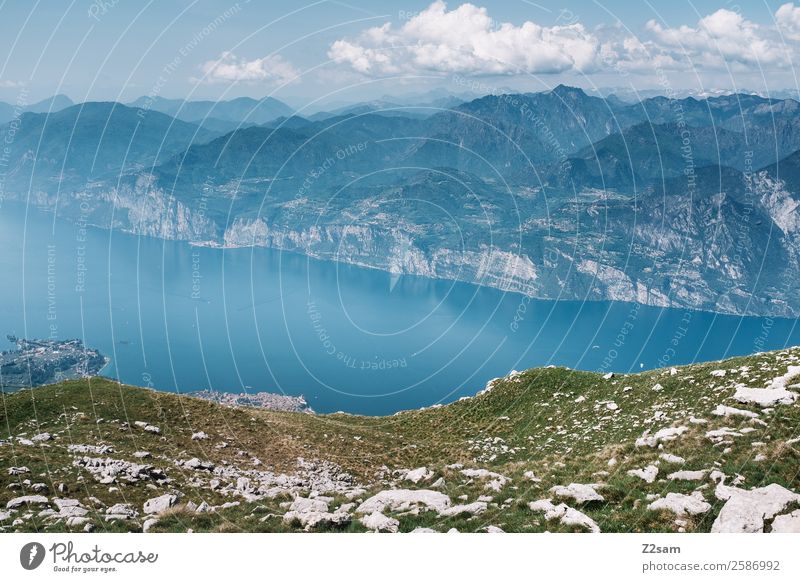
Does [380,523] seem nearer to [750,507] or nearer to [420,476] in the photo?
[420,476]

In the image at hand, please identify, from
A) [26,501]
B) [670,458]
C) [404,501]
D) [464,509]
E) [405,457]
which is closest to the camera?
[464,509]

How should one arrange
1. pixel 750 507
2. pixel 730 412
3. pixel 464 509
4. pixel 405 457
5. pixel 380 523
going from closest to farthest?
pixel 750 507, pixel 380 523, pixel 464 509, pixel 730 412, pixel 405 457

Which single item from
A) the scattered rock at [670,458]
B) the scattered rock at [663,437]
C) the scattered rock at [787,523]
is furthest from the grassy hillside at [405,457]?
the scattered rock at [787,523]

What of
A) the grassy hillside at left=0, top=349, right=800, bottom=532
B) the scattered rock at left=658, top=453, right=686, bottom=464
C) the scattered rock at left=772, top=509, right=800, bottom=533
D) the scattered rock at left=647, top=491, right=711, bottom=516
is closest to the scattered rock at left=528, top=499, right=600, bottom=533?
the grassy hillside at left=0, top=349, right=800, bottom=532

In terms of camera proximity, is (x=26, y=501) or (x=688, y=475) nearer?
(x=688, y=475)

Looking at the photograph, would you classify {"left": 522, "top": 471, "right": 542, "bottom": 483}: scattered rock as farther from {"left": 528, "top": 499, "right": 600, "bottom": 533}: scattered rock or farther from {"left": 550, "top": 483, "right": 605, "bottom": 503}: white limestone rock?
{"left": 528, "top": 499, "right": 600, "bottom": 533}: scattered rock

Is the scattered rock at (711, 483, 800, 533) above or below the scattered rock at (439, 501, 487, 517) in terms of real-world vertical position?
above

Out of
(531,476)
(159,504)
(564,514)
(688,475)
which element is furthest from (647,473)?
(159,504)

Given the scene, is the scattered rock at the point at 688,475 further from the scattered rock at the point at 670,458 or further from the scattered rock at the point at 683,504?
the scattered rock at the point at 683,504
